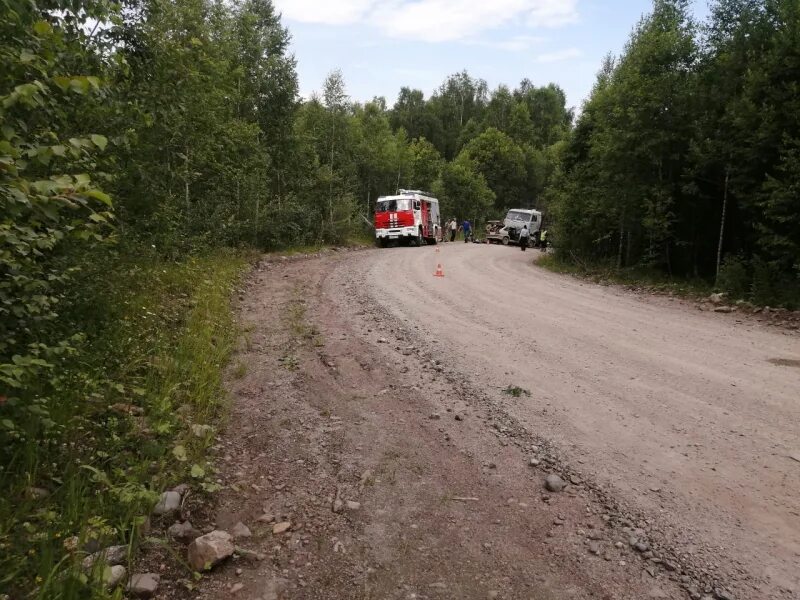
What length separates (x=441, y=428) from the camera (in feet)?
15.8

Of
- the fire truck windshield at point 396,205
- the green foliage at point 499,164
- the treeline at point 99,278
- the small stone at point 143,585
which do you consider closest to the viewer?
the treeline at point 99,278

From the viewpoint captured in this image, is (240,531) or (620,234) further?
(620,234)

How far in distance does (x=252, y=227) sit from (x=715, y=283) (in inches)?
586

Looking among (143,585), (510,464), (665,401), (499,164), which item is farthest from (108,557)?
(499,164)

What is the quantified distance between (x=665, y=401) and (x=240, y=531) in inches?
167

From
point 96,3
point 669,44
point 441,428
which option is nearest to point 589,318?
point 441,428

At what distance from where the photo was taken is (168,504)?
11.3ft

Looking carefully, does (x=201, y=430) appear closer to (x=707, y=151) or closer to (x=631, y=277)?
(x=707, y=151)

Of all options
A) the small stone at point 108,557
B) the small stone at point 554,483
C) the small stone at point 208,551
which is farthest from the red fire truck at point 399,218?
the small stone at point 108,557

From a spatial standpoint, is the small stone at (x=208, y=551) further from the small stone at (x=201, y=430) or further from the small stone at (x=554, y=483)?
the small stone at (x=554, y=483)

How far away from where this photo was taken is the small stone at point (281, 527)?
334cm

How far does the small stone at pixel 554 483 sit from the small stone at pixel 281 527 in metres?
1.84

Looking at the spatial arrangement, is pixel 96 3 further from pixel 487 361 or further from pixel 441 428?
pixel 487 361

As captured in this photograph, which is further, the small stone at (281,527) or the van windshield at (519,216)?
the van windshield at (519,216)
